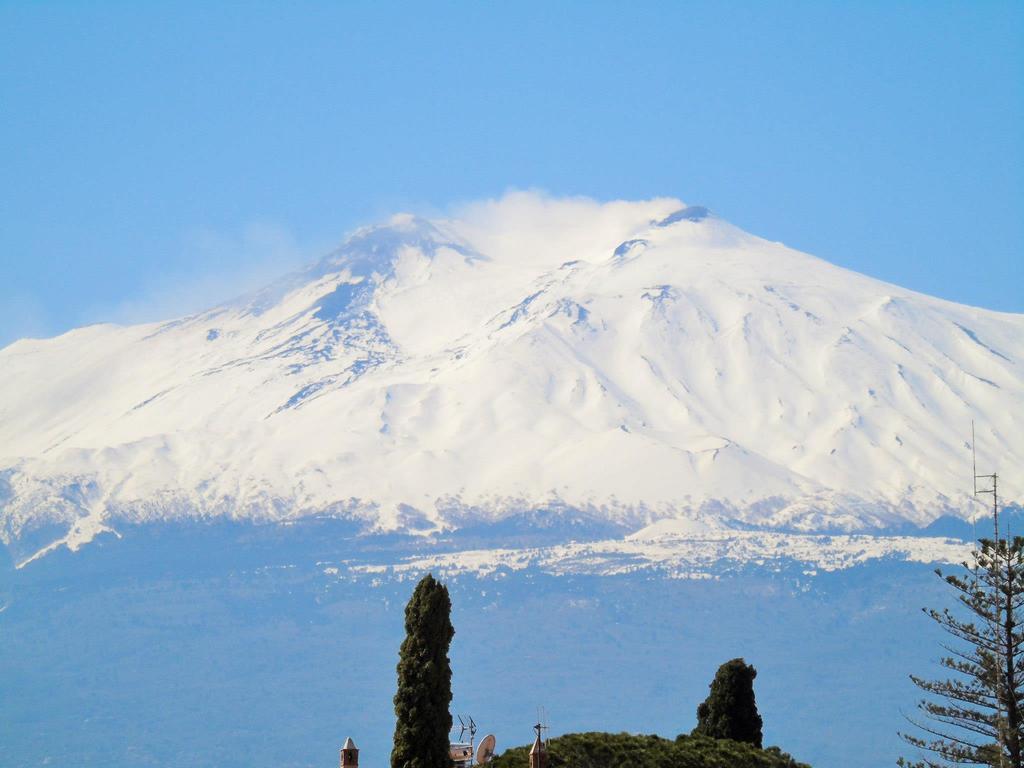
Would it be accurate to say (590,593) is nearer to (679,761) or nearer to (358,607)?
(358,607)

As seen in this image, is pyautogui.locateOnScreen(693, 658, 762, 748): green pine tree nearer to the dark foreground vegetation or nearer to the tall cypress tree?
the dark foreground vegetation

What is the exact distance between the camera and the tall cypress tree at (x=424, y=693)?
4447 cm

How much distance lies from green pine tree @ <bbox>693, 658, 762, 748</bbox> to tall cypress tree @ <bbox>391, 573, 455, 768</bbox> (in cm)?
1236

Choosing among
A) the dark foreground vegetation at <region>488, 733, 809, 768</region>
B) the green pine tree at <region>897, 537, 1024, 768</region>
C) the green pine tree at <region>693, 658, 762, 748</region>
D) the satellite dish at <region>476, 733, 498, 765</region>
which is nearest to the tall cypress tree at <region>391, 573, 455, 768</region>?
the dark foreground vegetation at <region>488, 733, 809, 768</region>

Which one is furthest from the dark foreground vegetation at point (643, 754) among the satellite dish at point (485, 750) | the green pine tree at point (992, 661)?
the green pine tree at point (992, 661)

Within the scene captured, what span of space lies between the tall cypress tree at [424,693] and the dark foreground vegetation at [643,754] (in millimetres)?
3071

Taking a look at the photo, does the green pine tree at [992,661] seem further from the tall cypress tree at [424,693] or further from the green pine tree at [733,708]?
the tall cypress tree at [424,693]

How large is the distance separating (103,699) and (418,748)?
145 meters

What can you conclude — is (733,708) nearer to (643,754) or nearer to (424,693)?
(643,754)

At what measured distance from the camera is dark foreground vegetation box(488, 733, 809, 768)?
48312 millimetres

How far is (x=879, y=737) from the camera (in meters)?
168

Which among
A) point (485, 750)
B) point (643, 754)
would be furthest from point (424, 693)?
point (643, 754)

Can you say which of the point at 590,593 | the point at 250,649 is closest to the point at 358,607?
the point at 250,649

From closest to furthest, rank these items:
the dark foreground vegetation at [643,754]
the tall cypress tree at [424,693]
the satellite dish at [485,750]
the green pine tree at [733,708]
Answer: the tall cypress tree at [424,693]
the dark foreground vegetation at [643,754]
the satellite dish at [485,750]
the green pine tree at [733,708]
